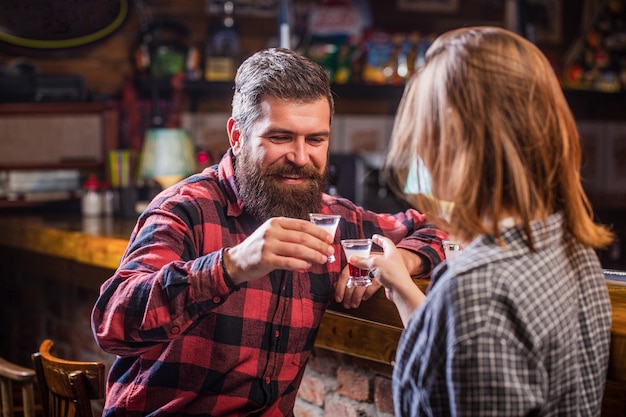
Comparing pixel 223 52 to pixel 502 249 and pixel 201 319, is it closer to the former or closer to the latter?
pixel 201 319

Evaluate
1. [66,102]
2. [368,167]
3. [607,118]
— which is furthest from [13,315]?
[607,118]

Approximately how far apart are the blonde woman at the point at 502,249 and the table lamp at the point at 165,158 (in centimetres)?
323

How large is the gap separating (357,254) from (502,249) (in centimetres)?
67

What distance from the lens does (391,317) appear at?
2.05 metres

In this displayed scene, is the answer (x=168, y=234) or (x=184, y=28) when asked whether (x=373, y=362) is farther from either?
(x=184, y=28)

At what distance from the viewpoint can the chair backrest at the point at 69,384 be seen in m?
2.05

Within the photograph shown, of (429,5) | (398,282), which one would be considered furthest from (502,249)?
(429,5)

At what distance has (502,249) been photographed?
1.31 meters

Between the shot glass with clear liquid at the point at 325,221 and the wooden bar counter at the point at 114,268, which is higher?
the shot glass with clear liquid at the point at 325,221

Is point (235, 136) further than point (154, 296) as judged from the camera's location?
Yes

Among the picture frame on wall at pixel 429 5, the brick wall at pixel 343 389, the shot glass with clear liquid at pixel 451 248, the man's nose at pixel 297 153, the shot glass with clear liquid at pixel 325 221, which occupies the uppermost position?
the picture frame on wall at pixel 429 5

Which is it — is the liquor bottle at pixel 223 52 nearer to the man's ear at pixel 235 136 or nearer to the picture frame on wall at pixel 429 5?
the picture frame on wall at pixel 429 5

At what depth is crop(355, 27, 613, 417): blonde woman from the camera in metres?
1.25

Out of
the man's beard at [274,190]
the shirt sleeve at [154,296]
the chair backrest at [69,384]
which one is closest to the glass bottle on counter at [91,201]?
the chair backrest at [69,384]
